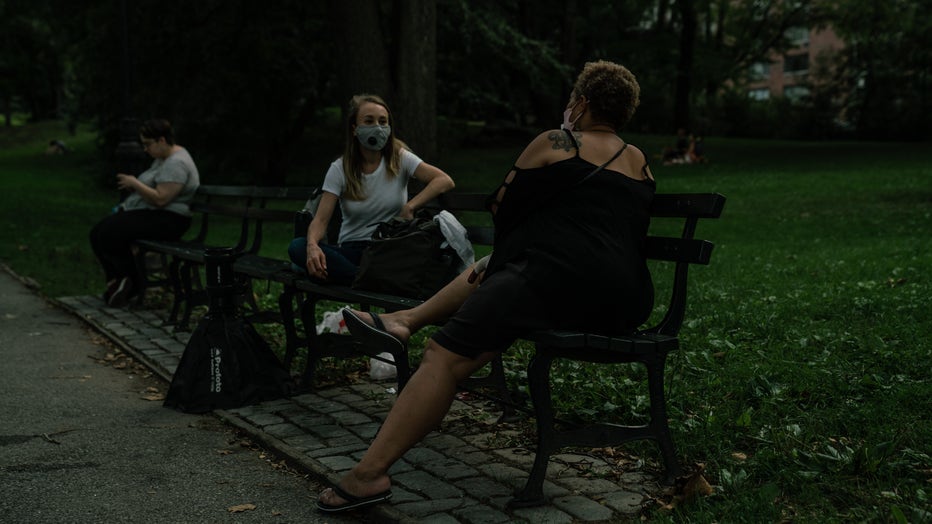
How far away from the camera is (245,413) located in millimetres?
5516

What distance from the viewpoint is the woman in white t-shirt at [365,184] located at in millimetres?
6044

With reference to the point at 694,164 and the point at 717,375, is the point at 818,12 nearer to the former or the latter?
the point at 694,164

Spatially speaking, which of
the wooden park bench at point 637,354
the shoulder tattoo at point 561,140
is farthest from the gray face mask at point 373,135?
the shoulder tattoo at point 561,140

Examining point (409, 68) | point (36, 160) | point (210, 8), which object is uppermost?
point (210, 8)

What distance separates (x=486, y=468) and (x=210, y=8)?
53.2 feet

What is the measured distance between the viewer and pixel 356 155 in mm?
6184

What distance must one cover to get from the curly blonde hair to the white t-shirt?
2.11 metres

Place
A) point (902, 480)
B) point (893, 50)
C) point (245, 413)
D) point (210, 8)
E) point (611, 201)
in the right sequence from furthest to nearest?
1. point (893, 50)
2. point (210, 8)
3. point (245, 413)
4. point (611, 201)
5. point (902, 480)

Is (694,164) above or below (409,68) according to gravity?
below

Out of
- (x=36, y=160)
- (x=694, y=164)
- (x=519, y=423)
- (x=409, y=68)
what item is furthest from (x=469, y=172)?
(x=519, y=423)

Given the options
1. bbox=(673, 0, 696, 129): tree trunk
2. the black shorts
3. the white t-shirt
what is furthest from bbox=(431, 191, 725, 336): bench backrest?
bbox=(673, 0, 696, 129): tree trunk

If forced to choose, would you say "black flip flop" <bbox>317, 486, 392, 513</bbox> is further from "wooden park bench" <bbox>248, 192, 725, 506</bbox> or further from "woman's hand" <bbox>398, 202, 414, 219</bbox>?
"woman's hand" <bbox>398, 202, 414, 219</bbox>

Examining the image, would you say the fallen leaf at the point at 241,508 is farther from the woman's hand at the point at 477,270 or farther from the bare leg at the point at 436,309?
the woman's hand at the point at 477,270

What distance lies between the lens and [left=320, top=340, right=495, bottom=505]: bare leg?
3.89m
